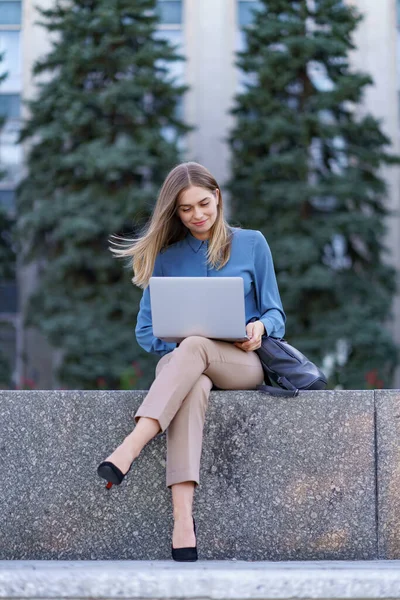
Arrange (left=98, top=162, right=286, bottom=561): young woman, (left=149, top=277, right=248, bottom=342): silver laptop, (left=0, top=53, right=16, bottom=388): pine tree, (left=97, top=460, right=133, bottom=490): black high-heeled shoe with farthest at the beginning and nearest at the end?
(left=0, top=53, right=16, bottom=388): pine tree < (left=149, top=277, right=248, bottom=342): silver laptop < (left=98, top=162, right=286, bottom=561): young woman < (left=97, top=460, right=133, bottom=490): black high-heeled shoe

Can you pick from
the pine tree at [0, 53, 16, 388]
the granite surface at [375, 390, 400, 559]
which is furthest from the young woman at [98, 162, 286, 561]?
the pine tree at [0, 53, 16, 388]

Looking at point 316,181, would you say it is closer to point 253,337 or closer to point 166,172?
point 166,172

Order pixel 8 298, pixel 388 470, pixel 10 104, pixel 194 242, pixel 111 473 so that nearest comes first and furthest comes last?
pixel 111 473
pixel 388 470
pixel 194 242
pixel 8 298
pixel 10 104

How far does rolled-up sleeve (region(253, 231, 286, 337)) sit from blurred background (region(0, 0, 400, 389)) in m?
10.5

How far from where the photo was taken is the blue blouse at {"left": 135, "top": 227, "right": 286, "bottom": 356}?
3.69m

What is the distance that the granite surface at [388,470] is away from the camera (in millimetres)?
3453

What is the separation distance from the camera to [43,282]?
1545 cm

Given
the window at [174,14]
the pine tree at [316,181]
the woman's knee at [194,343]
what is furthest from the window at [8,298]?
the woman's knee at [194,343]

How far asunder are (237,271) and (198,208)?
313 mm

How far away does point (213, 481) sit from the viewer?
345cm

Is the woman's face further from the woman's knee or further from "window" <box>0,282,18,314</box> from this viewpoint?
"window" <box>0,282,18,314</box>

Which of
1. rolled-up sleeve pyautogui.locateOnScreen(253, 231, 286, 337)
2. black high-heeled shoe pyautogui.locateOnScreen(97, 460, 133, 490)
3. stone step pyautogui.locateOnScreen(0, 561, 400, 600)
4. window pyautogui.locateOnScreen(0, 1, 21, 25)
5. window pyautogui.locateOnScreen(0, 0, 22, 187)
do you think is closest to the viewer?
stone step pyautogui.locateOnScreen(0, 561, 400, 600)

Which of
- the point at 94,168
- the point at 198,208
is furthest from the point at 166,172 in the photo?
the point at 198,208

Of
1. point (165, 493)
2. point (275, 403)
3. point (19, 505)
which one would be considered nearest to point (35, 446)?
point (19, 505)
